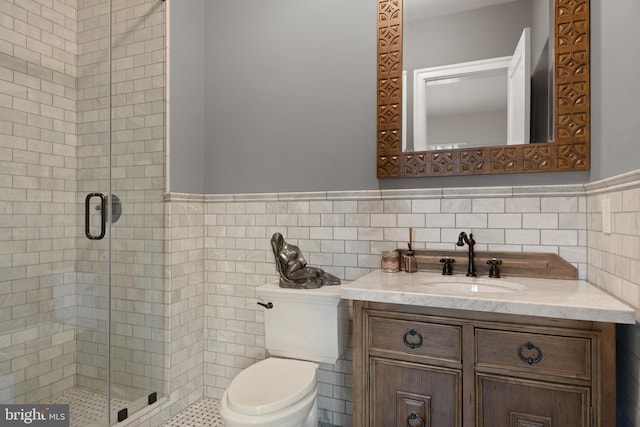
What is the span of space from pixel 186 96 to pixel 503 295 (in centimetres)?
215

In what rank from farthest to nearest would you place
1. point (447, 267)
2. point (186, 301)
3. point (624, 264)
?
A: point (186, 301) → point (447, 267) → point (624, 264)

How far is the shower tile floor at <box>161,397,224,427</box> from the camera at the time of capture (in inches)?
85.4

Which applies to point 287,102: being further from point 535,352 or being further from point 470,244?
point 535,352

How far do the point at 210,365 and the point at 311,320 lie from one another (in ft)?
3.42

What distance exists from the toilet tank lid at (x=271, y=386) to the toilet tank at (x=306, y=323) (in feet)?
0.26

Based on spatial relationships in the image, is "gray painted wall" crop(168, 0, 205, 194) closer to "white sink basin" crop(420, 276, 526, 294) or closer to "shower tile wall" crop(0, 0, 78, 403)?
"shower tile wall" crop(0, 0, 78, 403)

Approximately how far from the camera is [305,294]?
190 centimetres

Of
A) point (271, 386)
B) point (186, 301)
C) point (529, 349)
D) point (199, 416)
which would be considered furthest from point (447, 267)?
point (199, 416)

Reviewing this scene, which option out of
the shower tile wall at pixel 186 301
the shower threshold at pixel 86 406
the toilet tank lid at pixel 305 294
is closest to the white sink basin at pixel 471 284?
the toilet tank lid at pixel 305 294

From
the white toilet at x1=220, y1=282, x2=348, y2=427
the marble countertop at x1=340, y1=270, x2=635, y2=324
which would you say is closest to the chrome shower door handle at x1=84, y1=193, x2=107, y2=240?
the white toilet at x1=220, y1=282, x2=348, y2=427

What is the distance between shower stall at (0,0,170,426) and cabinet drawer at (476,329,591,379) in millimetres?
1773

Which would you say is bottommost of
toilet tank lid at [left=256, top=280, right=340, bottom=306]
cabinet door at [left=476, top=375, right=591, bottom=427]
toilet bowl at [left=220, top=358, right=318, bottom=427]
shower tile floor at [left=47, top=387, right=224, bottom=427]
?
shower tile floor at [left=47, top=387, right=224, bottom=427]

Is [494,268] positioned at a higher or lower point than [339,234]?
lower

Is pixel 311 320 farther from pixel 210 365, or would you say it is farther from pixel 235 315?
pixel 210 365
